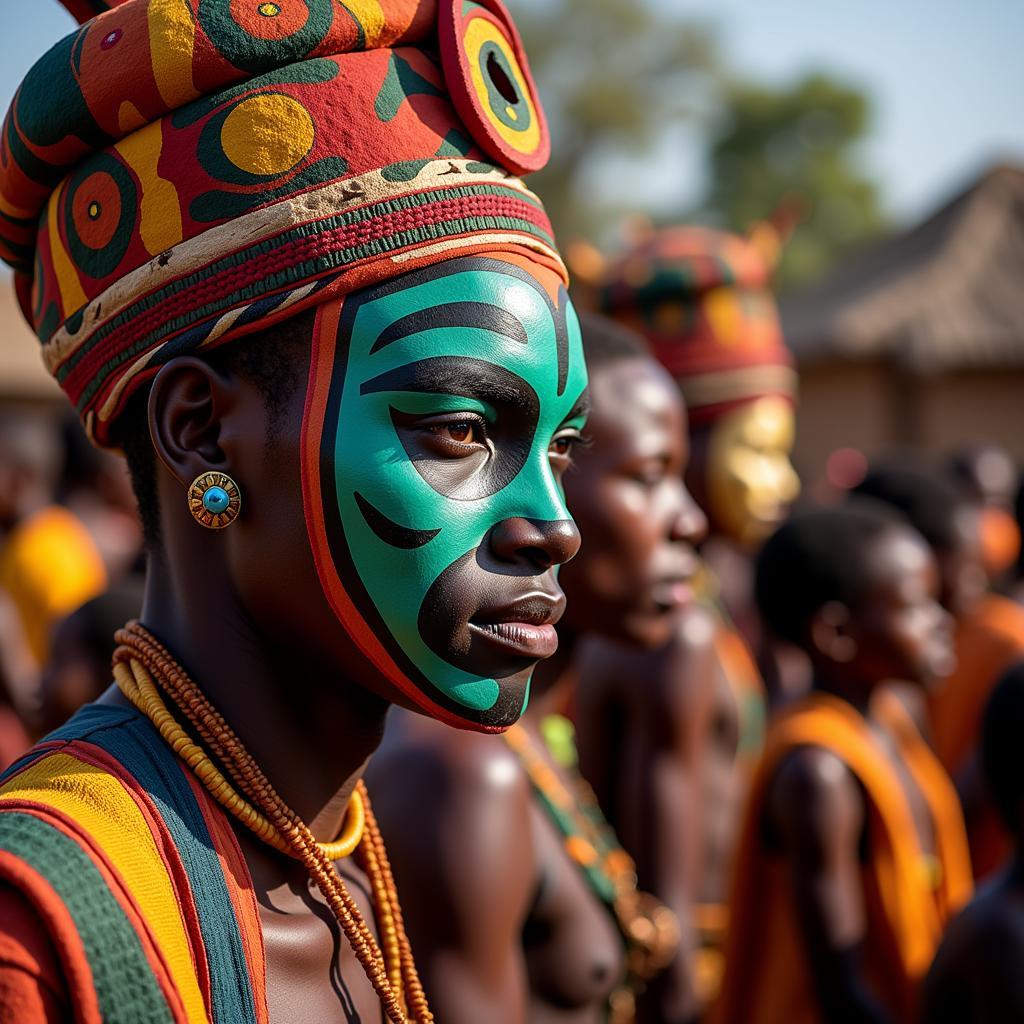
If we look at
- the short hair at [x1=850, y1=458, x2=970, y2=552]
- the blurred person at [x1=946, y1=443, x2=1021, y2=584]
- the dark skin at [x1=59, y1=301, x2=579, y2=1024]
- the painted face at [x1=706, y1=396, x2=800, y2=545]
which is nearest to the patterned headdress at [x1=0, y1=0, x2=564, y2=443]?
the dark skin at [x1=59, y1=301, x2=579, y2=1024]

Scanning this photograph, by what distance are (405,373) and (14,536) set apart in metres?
5.59

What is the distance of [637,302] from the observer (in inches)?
227

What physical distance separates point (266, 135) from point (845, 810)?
9.42 feet

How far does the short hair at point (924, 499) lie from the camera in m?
6.62

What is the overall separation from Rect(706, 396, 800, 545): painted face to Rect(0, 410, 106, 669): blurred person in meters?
2.92

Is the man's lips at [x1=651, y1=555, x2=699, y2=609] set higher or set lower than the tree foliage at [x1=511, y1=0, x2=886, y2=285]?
higher

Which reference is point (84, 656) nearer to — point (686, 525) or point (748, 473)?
point (686, 525)

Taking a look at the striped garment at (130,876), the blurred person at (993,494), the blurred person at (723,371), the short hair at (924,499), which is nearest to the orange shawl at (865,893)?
the blurred person at (723,371)

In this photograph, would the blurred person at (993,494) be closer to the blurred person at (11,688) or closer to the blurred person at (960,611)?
the blurred person at (960,611)

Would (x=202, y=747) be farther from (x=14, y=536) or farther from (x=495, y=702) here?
(x=14, y=536)

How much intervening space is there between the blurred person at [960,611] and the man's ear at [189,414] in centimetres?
457

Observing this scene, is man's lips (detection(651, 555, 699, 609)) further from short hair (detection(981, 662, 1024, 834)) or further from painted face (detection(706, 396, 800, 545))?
painted face (detection(706, 396, 800, 545))

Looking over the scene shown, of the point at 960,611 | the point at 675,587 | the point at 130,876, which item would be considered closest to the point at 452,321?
the point at 130,876

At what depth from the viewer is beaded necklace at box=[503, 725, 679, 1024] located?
9.50ft
